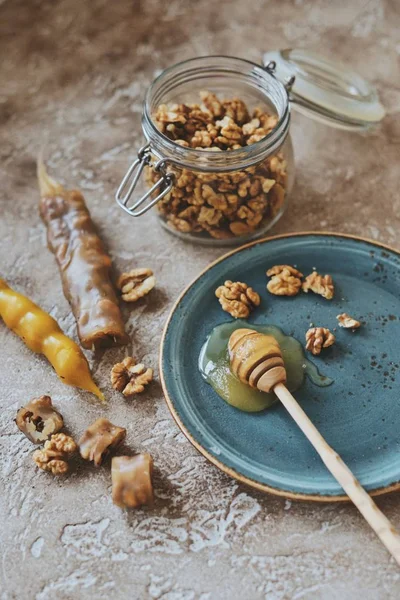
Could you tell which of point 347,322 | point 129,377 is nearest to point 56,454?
point 129,377

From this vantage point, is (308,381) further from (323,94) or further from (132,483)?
(323,94)

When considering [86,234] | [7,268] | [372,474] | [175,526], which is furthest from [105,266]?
[372,474]

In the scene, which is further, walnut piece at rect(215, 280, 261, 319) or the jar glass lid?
the jar glass lid

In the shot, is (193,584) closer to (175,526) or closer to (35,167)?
(175,526)

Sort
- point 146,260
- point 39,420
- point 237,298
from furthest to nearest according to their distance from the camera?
point 146,260, point 237,298, point 39,420

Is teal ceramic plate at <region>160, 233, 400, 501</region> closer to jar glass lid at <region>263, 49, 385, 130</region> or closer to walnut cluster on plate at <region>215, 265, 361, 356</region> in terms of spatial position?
walnut cluster on plate at <region>215, 265, 361, 356</region>

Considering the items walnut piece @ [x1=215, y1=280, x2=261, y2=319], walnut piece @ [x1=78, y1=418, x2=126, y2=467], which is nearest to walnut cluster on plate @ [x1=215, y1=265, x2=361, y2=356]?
walnut piece @ [x1=215, y1=280, x2=261, y2=319]
